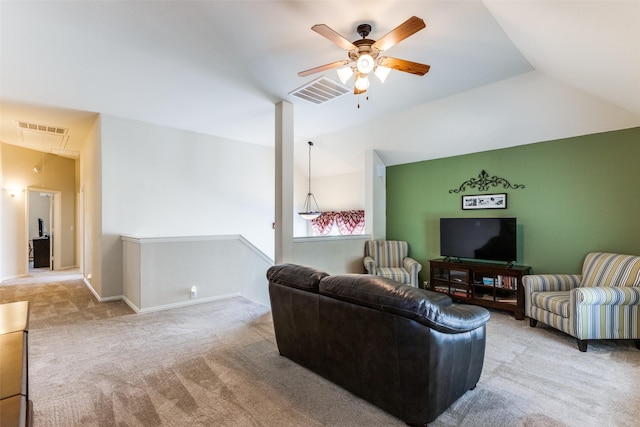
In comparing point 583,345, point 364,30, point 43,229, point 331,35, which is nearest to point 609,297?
point 583,345

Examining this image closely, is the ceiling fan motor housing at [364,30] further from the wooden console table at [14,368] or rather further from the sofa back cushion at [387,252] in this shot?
the sofa back cushion at [387,252]

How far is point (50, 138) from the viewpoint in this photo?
6078 mm

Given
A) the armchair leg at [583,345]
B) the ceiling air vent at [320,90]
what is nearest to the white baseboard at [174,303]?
the ceiling air vent at [320,90]

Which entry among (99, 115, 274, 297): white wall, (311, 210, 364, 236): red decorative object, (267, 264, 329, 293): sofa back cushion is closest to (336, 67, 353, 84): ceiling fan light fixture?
(267, 264, 329, 293): sofa back cushion

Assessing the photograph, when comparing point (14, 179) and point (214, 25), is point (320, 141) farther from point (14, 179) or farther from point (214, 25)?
point (14, 179)

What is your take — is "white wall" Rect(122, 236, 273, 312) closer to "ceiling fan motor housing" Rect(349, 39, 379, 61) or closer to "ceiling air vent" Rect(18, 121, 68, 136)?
"ceiling air vent" Rect(18, 121, 68, 136)

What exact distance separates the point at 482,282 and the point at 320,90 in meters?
3.57

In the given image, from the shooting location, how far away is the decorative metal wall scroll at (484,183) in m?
4.63

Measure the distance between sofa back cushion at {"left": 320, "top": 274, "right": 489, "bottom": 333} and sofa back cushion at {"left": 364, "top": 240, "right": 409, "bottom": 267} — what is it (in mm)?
3473

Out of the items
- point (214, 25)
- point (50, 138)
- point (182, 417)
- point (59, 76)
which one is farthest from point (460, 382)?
point (50, 138)

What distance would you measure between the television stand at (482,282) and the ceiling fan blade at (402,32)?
343 centimetres

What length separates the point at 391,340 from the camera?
1891 mm

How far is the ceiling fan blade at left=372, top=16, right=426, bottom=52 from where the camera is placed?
6.81 feet

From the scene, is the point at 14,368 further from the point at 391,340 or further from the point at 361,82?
the point at 361,82
